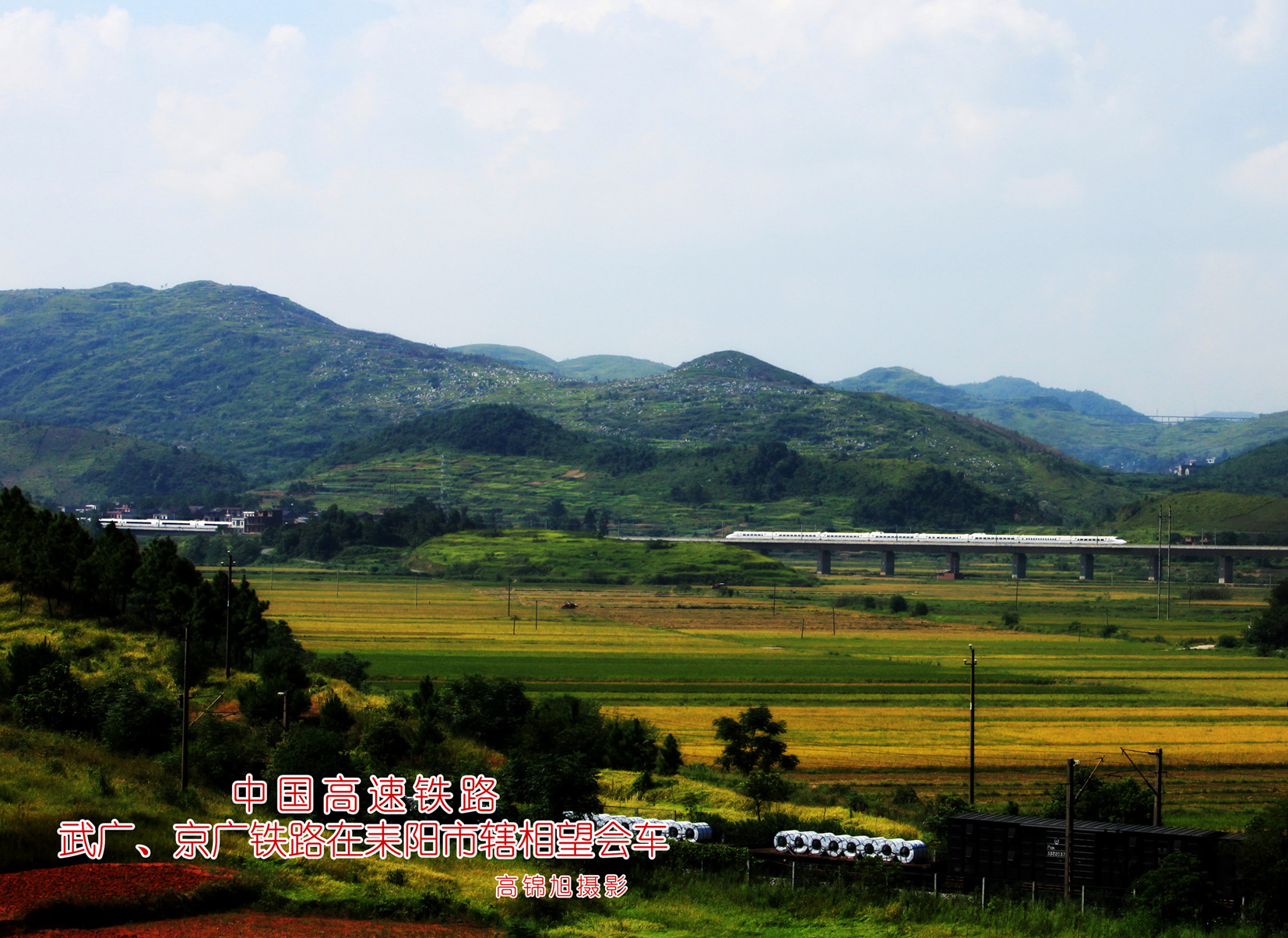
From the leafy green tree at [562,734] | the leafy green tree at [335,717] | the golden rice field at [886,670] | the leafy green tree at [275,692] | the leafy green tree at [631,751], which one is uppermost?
the leafy green tree at [275,692]

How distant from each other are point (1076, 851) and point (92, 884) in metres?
26.0

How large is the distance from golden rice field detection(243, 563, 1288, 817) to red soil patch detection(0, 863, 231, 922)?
29136 millimetres

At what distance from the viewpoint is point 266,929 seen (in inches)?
1122

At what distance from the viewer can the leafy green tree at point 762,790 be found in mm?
43469

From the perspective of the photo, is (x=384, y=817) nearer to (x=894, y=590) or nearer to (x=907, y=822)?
(x=907, y=822)

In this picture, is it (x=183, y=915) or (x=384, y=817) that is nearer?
(x=183, y=915)

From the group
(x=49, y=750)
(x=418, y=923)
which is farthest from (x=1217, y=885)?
(x=49, y=750)

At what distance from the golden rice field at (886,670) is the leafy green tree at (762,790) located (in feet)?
26.9

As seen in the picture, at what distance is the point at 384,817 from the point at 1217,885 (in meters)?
23.9

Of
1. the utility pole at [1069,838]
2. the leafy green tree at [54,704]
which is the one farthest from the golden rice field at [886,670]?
the leafy green tree at [54,704]

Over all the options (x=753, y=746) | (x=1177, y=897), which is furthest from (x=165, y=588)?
(x=1177, y=897)

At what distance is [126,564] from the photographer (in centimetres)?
6162

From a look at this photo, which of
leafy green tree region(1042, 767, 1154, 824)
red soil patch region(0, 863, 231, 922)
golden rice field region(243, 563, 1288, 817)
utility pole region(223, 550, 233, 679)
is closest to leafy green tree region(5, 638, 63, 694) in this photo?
utility pole region(223, 550, 233, 679)

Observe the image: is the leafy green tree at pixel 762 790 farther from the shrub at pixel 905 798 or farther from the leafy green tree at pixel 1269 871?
the leafy green tree at pixel 1269 871
